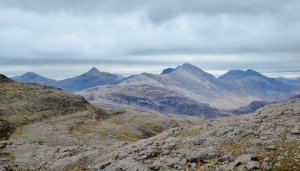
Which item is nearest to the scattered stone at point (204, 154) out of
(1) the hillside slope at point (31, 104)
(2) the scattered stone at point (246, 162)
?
(2) the scattered stone at point (246, 162)

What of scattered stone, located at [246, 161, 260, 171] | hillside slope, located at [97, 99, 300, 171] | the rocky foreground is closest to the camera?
scattered stone, located at [246, 161, 260, 171]

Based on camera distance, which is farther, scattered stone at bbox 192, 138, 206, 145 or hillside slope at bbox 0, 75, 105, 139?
hillside slope at bbox 0, 75, 105, 139

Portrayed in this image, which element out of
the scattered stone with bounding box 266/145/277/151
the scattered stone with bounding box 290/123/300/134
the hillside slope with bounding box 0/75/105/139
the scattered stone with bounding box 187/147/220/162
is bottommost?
the hillside slope with bounding box 0/75/105/139

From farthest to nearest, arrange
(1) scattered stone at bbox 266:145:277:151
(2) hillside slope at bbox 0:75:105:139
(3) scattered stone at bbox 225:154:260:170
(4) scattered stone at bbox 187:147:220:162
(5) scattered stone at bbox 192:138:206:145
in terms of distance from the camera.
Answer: (2) hillside slope at bbox 0:75:105:139 → (5) scattered stone at bbox 192:138:206:145 → (4) scattered stone at bbox 187:147:220:162 → (1) scattered stone at bbox 266:145:277:151 → (3) scattered stone at bbox 225:154:260:170

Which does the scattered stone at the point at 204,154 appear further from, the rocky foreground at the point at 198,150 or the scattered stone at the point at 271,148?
the scattered stone at the point at 271,148

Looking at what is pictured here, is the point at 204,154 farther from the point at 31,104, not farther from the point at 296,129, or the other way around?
the point at 31,104

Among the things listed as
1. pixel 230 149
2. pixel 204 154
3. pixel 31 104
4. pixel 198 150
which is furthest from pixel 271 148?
pixel 31 104

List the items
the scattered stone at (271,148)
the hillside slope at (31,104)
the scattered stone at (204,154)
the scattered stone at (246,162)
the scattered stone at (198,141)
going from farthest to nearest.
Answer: the hillside slope at (31,104)
the scattered stone at (198,141)
the scattered stone at (204,154)
the scattered stone at (271,148)
the scattered stone at (246,162)

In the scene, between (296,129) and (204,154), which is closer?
(204,154)

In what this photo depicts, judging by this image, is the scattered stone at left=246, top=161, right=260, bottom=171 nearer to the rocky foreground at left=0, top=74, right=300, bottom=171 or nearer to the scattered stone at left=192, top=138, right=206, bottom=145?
the rocky foreground at left=0, top=74, right=300, bottom=171

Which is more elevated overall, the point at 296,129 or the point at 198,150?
the point at 296,129

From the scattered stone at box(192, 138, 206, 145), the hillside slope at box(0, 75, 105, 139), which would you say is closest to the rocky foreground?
the scattered stone at box(192, 138, 206, 145)

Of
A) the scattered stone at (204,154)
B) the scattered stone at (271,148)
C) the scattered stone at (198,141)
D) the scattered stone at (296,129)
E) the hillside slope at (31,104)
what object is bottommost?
the hillside slope at (31,104)

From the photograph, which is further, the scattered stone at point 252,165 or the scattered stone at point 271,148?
the scattered stone at point 271,148
